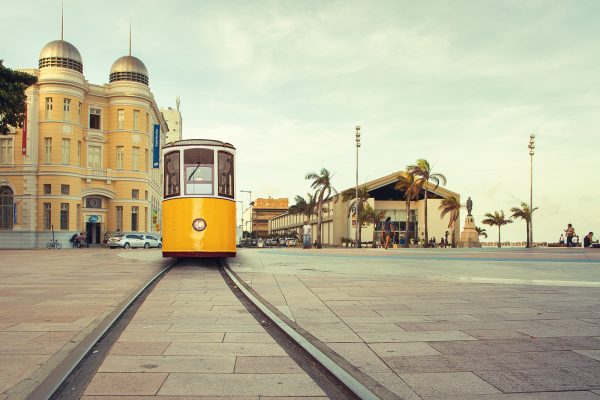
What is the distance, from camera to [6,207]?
52844mm

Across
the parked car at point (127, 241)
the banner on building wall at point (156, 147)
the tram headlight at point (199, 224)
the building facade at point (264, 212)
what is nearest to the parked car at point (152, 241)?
the parked car at point (127, 241)

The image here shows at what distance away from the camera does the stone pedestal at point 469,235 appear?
52.3 meters

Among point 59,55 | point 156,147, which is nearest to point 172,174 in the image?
point 59,55

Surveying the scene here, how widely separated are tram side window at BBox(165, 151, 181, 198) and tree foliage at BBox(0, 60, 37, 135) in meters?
17.7

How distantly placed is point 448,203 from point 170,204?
50136mm

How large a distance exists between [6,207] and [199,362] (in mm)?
55485

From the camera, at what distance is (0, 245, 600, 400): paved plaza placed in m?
4.20

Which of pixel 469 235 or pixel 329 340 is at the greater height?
pixel 329 340

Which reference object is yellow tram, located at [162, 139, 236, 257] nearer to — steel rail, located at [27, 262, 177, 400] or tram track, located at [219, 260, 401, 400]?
steel rail, located at [27, 262, 177, 400]

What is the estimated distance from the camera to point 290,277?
1401 cm

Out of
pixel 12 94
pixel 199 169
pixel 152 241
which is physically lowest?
pixel 152 241

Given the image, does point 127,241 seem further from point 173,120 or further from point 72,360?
point 173,120

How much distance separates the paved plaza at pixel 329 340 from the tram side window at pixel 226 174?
606 cm

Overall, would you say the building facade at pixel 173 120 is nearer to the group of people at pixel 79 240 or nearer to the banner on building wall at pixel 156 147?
the banner on building wall at pixel 156 147
